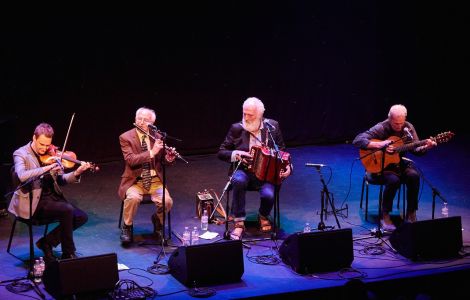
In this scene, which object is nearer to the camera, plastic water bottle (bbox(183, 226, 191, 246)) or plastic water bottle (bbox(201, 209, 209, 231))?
plastic water bottle (bbox(183, 226, 191, 246))

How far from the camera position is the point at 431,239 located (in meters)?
7.33

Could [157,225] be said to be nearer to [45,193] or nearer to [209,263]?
[45,193]

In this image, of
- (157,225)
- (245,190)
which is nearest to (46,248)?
(157,225)

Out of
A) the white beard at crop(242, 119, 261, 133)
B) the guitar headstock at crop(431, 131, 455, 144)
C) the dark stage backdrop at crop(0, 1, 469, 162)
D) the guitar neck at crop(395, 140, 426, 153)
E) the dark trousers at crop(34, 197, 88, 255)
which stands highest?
the dark stage backdrop at crop(0, 1, 469, 162)

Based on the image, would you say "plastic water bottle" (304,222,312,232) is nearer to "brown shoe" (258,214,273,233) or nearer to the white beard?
"brown shoe" (258,214,273,233)

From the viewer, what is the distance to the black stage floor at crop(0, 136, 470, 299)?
21.6 feet

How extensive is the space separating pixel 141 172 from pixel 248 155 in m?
1.15

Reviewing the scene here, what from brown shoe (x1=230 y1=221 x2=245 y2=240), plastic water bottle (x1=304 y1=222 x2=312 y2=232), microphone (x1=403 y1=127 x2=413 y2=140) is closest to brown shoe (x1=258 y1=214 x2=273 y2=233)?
brown shoe (x1=230 y1=221 x2=245 y2=240)

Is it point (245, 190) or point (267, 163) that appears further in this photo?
point (245, 190)

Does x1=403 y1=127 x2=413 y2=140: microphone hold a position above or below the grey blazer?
above

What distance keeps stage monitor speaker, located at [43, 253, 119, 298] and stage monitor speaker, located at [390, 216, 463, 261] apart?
2.86 meters

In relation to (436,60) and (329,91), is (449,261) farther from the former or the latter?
(436,60)

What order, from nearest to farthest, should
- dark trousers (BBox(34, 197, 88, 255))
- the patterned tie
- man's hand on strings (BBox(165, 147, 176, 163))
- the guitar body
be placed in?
1. dark trousers (BBox(34, 197, 88, 255))
2. man's hand on strings (BBox(165, 147, 176, 163))
3. the patterned tie
4. the guitar body

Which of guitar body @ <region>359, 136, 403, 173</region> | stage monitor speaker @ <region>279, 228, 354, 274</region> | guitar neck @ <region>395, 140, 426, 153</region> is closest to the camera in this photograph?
stage monitor speaker @ <region>279, 228, 354, 274</region>
